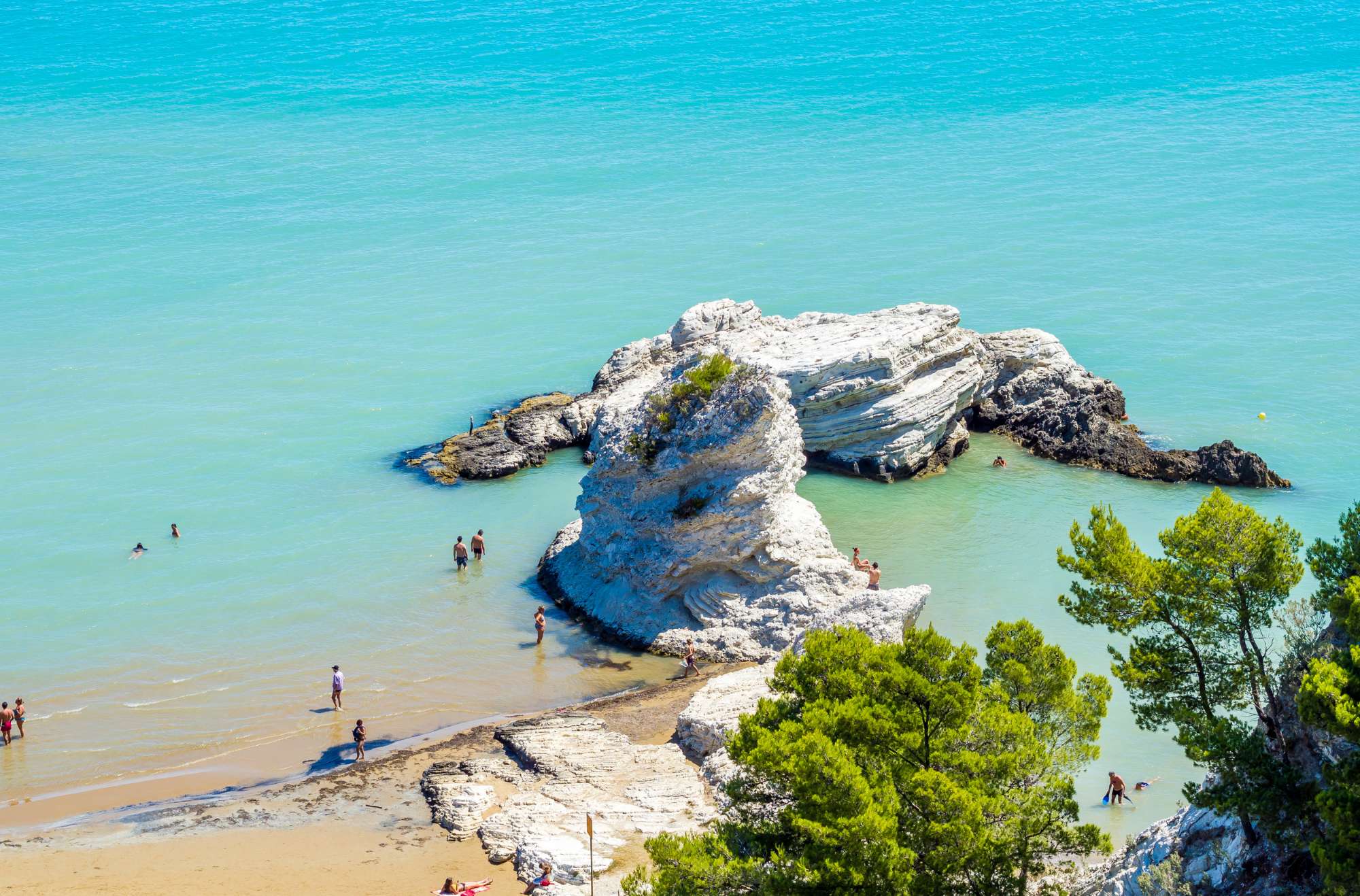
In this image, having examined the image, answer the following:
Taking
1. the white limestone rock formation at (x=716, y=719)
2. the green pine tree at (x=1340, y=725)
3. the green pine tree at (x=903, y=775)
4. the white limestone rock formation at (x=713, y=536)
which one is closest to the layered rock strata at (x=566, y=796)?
the white limestone rock formation at (x=716, y=719)

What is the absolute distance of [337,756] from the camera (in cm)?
2780

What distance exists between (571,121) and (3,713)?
64.7 meters

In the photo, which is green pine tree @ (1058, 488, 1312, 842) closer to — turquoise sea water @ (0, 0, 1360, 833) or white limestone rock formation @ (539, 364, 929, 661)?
turquoise sea water @ (0, 0, 1360, 833)

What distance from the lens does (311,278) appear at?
2490 inches

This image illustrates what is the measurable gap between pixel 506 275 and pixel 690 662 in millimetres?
36760

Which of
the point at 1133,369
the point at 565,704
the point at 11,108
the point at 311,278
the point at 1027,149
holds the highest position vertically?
the point at 11,108

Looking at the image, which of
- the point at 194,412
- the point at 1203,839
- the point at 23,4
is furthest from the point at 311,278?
the point at 23,4

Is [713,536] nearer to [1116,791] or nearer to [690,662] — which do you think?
[690,662]

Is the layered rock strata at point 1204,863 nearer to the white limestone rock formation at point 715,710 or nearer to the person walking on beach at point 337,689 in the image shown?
the white limestone rock formation at point 715,710

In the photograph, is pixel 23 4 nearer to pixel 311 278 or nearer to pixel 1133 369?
pixel 311 278

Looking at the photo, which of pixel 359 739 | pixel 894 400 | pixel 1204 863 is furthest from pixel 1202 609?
pixel 894 400

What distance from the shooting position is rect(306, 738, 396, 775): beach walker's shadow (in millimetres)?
27375

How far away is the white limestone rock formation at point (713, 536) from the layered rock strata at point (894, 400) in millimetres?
2573

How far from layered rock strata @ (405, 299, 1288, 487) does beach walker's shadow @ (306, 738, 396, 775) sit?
399 inches
